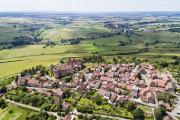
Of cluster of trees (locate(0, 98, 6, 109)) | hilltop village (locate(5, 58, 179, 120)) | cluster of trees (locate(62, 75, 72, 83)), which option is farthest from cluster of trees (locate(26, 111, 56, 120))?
cluster of trees (locate(62, 75, 72, 83))

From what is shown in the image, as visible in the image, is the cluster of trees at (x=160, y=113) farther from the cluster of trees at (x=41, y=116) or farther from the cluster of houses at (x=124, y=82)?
the cluster of trees at (x=41, y=116)

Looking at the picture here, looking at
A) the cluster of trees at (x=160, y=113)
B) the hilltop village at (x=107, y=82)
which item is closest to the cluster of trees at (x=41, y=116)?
the hilltop village at (x=107, y=82)

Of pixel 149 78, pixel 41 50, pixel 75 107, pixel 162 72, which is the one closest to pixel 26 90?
pixel 75 107

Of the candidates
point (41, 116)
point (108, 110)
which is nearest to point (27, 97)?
point (41, 116)

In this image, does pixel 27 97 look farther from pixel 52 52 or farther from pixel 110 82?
pixel 52 52

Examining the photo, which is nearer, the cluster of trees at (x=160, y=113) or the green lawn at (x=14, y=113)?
the cluster of trees at (x=160, y=113)

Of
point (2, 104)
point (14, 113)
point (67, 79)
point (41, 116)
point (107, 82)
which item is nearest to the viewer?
point (41, 116)

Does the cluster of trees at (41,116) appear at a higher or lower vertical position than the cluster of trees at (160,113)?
lower
